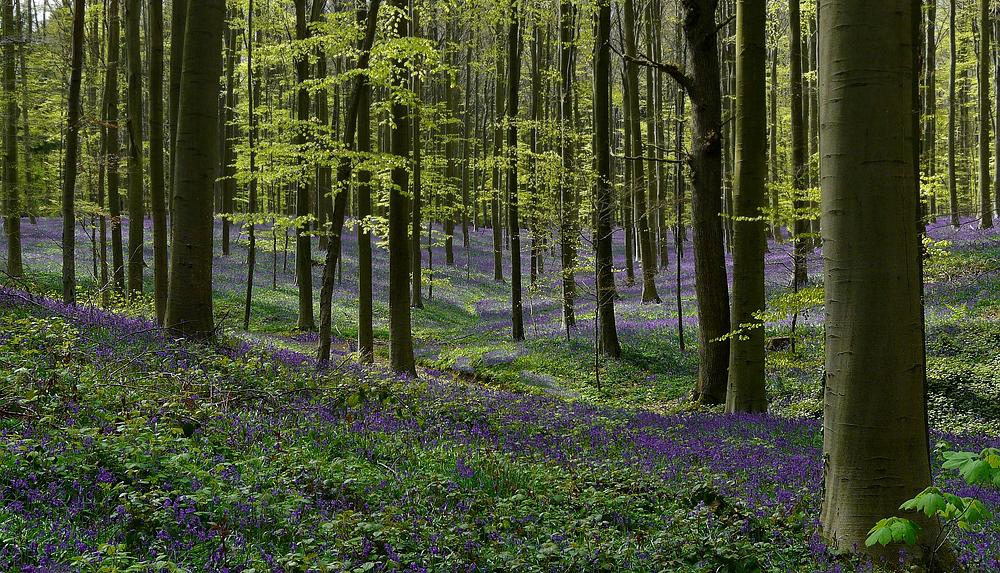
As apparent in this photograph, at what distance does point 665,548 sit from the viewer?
3793 mm

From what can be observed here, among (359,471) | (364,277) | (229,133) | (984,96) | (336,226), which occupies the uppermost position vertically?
(229,133)

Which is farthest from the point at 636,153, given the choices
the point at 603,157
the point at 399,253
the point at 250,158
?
the point at 250,158

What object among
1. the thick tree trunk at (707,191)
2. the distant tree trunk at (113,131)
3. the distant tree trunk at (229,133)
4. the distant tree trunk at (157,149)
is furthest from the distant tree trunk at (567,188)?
the distant tree trunk at (229,133)

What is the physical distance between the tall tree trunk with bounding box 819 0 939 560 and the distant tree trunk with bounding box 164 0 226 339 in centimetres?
747

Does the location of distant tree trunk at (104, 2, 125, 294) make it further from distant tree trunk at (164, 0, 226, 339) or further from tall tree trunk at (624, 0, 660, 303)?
tall tree trunk at (624, 0, 660, 303)

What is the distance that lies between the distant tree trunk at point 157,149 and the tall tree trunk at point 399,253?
4331mm

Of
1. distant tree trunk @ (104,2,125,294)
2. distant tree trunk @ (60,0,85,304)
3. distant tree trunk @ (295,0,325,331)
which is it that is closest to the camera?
distant tree trunk @ (60,0,85,304)

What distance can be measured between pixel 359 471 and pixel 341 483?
36cm

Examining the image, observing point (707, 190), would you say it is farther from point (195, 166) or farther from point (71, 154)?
point (71, 154)

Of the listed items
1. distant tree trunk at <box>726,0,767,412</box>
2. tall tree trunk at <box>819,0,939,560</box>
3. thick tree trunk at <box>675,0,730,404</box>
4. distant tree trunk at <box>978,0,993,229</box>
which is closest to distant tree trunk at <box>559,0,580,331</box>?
thick tree trunk at <box>675,0,730,404</box>

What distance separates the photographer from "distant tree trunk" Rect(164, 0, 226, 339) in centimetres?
825

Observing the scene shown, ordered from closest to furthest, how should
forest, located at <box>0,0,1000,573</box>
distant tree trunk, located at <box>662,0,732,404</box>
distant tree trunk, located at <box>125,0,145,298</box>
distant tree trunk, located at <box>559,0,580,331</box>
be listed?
forest, located at <box>0,0,1000,573</box> < distant tree trunk, located at <box>662,0,732,404</box> < distant tree trunk, located at <box>125,0,145,298</box> < distant tree trunk, located at <box>559,0,580,331</box>

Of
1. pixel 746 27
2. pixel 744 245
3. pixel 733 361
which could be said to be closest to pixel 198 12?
pixel 746 27

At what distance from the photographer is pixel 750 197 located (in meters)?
8.65
